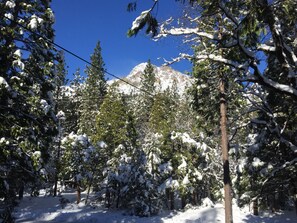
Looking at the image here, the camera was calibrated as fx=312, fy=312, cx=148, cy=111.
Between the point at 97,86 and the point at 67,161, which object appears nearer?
the point at 67,161

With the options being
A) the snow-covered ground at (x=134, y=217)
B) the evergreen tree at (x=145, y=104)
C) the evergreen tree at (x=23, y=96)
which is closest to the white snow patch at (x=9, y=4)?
the evergreen tree at (x=23, y=96)

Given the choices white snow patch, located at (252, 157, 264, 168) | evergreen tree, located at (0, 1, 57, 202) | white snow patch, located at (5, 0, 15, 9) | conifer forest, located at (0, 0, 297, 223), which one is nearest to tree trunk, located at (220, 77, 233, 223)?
conifer forest, located at (0, 0, 297, 223)

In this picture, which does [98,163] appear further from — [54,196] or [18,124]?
[18,124]

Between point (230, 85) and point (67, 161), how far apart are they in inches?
790

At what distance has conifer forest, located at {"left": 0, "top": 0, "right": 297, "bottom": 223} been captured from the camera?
7078mm

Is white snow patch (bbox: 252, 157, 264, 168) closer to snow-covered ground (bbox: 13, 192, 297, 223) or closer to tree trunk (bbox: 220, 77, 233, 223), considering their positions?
tree trunk (bbox: 220, 77, 233, 223)

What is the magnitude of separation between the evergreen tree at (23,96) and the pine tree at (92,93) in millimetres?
25701

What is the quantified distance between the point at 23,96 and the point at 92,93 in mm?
38074

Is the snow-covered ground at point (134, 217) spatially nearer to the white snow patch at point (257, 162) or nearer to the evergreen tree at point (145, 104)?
the white snow patch at point (257, 162)

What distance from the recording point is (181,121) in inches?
1646

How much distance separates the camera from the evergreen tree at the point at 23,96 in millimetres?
10578

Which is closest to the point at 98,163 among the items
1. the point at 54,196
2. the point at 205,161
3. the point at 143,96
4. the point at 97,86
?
the point at 54,196

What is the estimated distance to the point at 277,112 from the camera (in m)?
13.6

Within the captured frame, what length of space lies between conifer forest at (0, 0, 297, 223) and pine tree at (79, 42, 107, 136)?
578mm
